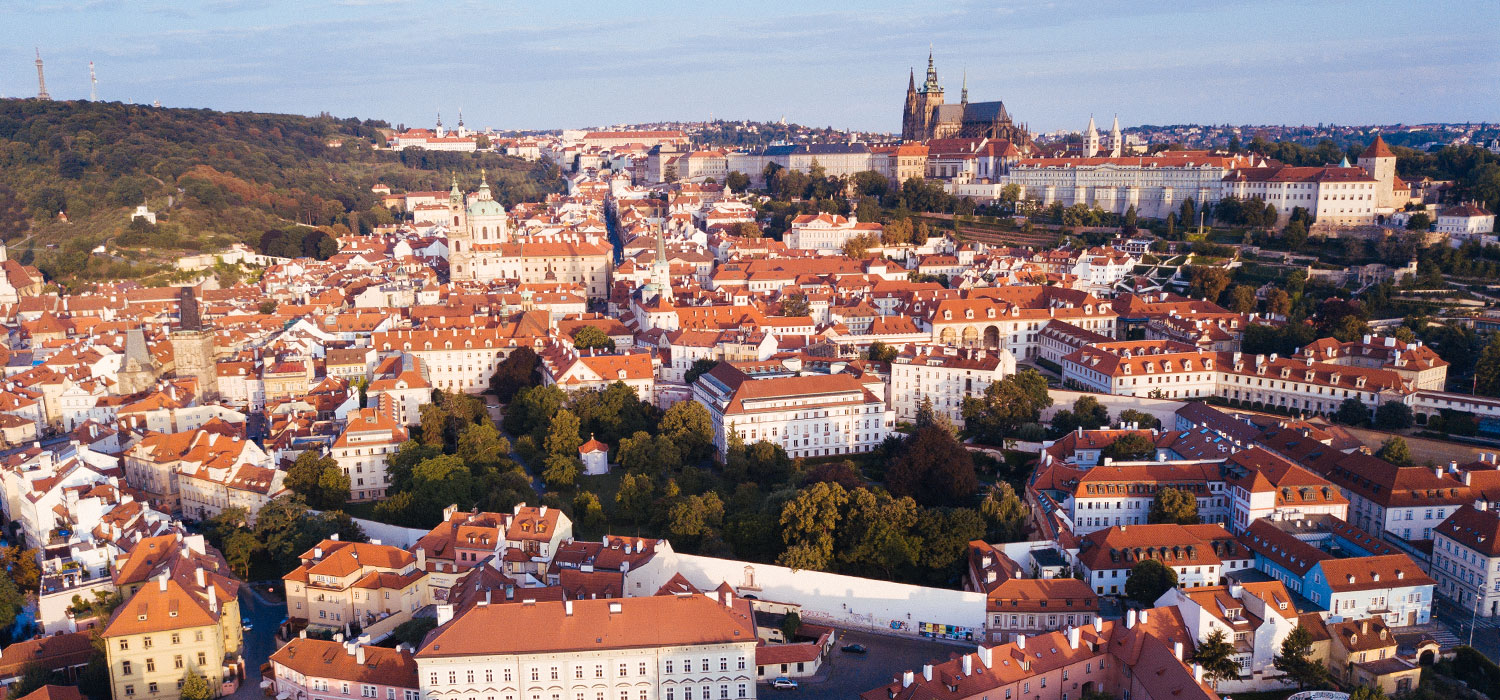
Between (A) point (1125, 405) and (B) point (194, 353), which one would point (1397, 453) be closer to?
(A) point (1125, 405)

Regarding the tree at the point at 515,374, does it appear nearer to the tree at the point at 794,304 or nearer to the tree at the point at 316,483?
the tree at the point at 316,483

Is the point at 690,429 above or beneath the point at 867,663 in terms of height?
above

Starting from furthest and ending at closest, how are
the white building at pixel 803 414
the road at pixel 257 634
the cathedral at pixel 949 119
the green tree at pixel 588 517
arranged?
1. the cathedral at pixel 949 119
2. the white building at pixel 803 414
3. the green tree at pixel 588 517
4. the road at pixel 257 634

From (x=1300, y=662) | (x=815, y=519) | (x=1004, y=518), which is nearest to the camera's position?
(x=1300, y=662)

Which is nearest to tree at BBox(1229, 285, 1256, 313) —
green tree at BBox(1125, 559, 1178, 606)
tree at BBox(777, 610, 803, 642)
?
green tree at BBox(1125, 559, 1178, 606)

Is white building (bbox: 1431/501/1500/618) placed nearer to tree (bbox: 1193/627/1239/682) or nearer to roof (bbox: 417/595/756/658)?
tree (bbox: 1193/627/1239/682)

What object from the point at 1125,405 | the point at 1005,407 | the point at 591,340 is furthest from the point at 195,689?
the point at 1125,405

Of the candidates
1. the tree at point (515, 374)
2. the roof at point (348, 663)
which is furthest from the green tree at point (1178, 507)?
the tree at point (515, 374)
